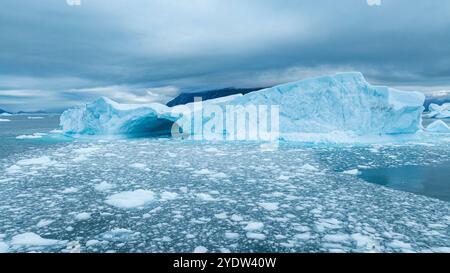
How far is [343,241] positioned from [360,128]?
12645 mm

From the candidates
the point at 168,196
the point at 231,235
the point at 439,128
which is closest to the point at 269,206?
the point at 231,235

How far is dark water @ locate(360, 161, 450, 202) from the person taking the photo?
5293 mm

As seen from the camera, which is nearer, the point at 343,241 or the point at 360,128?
the point at 343,241

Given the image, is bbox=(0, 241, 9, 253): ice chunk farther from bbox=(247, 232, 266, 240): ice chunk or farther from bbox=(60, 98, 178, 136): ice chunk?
bbox=(60, 98, 178, 136): ice chunk

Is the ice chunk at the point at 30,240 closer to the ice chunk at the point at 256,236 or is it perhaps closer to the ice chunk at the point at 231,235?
the ice chunk at the point at 231,235

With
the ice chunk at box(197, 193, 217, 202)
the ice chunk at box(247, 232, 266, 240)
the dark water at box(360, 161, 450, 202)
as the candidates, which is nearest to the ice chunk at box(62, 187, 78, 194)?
the ice chunk at box(197, 193, 217, 202)

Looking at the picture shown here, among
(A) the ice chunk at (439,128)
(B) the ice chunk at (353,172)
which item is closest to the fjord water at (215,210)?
(B) the ice chunk at (353,172)

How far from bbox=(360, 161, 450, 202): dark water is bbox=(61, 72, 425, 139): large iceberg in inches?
266

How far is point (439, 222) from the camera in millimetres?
3691

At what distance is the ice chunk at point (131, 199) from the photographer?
14.3ft

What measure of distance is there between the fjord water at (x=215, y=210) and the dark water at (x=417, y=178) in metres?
0.07

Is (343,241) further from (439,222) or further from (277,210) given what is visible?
(439,222)

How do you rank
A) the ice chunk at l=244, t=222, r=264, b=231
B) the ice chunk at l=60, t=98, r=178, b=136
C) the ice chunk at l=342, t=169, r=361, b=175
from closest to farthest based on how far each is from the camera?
the ice chunk at l=244, t=222, r=264, b=231
the ice chunk at l=342, t=169, r=361, b=175
the ice chunk at l=60, t=98, r=178, b=136
